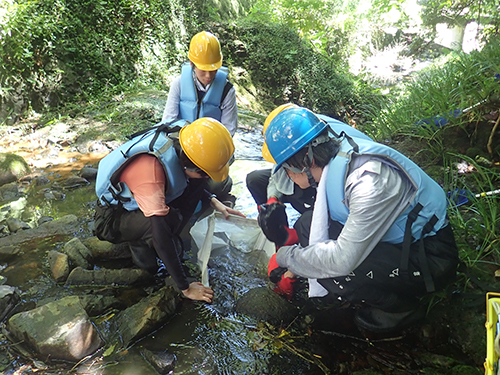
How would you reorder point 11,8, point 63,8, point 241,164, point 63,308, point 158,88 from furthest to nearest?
point 158,88 → point 63,8 → point 11,8 → point 241,164 → point 63,308

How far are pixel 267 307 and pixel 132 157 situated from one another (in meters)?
1.41

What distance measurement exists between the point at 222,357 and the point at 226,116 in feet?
8.08

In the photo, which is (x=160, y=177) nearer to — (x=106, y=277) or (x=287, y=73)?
(x=106, y=277)

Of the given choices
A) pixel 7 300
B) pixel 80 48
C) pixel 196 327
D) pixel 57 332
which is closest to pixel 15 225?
pixel 7 300

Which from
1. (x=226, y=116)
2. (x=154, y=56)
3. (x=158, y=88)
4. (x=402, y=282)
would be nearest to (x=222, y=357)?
(x=402, y=282)

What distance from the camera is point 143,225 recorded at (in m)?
2.59

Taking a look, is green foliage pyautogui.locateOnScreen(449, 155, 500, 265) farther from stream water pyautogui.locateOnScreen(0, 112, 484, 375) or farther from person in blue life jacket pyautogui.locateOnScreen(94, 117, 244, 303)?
person in blue life jacket pyautogui.locateOnScreen(94, 117, 244, 303)

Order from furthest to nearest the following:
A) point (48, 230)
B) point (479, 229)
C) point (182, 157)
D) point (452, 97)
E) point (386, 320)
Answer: point (452, 97), point (48, 230), point (479, 229), point (182, 157), point (386, 320)

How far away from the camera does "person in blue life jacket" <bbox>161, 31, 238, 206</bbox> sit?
3367 mm

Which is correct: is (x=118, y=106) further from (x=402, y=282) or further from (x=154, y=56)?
(x=402, y=282)

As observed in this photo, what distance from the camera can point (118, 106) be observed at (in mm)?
6781

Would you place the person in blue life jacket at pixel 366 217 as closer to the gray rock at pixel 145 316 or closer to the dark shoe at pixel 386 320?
the dark shoe at pixel 386 320

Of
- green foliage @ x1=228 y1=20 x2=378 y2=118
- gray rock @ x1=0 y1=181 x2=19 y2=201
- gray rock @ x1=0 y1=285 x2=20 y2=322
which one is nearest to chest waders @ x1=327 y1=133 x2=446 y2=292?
gray rock @ x1=0 y1=285 x2=20 y2=322

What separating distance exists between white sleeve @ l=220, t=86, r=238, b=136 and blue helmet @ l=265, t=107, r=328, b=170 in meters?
1.78
